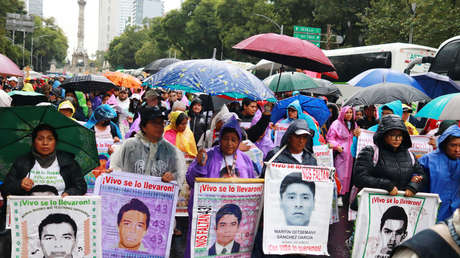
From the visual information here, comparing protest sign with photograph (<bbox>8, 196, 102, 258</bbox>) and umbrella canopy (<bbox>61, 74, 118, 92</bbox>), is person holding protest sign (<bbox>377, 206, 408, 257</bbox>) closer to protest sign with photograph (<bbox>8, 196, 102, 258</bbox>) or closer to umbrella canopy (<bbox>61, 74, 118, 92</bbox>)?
protest sign with photograph (<bbox>8, 196, 102, 258</bbox>)

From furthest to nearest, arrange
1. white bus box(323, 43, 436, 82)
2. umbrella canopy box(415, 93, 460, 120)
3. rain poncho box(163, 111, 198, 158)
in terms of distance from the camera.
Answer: white bus box(323, 43, 436, 82), rain poncho box(163, 111, 198, 158), umbrella canopy box(415, 93, 460, 120)

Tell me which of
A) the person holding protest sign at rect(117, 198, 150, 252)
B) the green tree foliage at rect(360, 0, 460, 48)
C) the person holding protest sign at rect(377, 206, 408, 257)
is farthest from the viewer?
the green tree foliage at rect(360, 0, 460, 48)

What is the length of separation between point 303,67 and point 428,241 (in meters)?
4.76

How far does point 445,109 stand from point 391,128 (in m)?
1.89

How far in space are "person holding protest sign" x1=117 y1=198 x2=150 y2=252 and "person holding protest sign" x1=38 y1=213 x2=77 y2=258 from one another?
0.61 meters

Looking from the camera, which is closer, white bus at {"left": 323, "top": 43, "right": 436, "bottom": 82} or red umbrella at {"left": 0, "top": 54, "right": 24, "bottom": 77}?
red umbrella at {"left": 0, "top": 54, "right": 24, "bottom": 77}

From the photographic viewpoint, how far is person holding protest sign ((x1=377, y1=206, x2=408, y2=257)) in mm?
4633

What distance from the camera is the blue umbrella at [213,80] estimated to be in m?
4.52

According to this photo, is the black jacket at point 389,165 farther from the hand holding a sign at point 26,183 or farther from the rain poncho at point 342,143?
the rain poncho at point 342,143

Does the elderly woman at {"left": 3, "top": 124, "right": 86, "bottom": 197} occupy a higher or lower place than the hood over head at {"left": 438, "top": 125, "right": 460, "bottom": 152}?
lower

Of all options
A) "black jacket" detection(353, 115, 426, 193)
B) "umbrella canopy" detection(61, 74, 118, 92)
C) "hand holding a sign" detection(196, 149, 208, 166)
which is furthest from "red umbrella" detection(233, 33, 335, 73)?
"umbrella canopy" detection(61, 74, 118, 92)

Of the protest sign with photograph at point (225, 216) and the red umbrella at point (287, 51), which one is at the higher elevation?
the red umbrella at point (287, 51)

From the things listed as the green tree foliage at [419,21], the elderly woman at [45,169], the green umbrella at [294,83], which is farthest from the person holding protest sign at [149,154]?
the green tree foliage at [419,21]

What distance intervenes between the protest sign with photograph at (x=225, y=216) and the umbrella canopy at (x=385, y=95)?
3.92m
